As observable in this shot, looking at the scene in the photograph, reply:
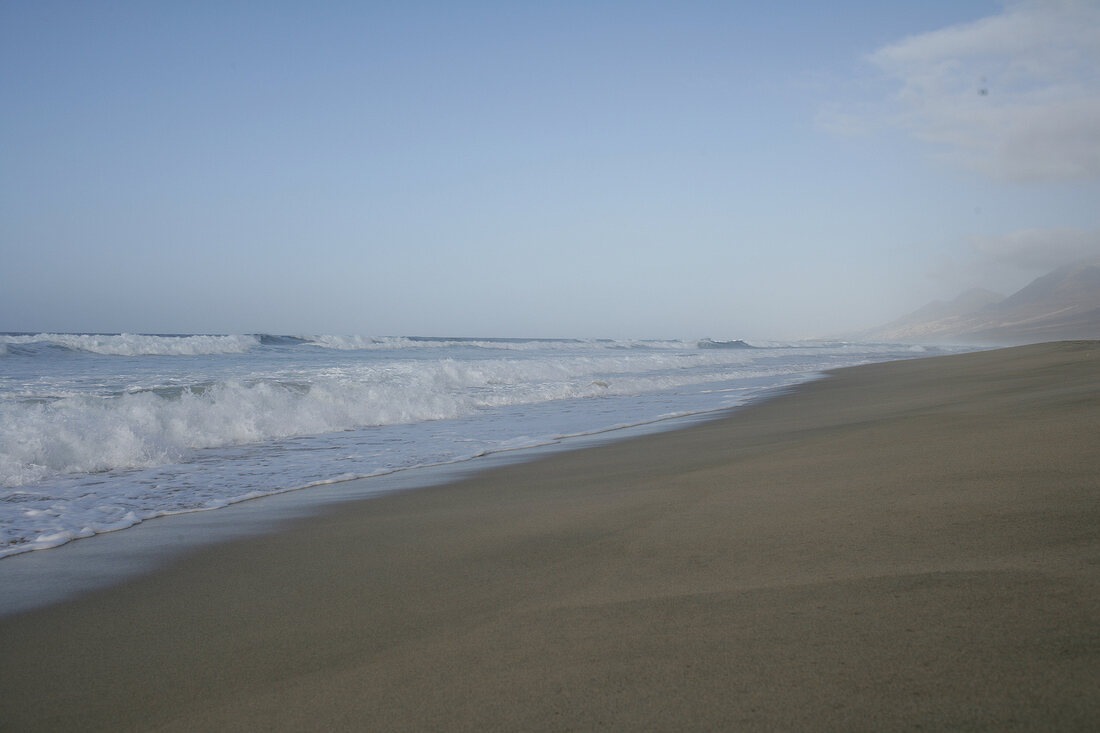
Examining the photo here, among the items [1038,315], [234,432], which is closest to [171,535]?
[234,432]

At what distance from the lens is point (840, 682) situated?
1.50 meters

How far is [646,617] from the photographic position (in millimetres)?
2027

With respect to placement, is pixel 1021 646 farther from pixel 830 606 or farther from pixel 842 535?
pixel 842 535

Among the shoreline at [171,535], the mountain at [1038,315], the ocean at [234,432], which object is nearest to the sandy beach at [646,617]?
the shoreline at [171,535]

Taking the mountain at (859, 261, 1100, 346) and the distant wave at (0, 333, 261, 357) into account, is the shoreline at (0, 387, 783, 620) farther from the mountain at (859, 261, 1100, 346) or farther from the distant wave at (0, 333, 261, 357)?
the mountain at (859, 261, 1100, 346)

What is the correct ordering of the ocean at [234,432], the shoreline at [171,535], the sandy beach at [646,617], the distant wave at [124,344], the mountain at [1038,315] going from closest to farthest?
the sandy beach at [646,617] → the shoreline at [171,535] → the ocean at [234,432] → the distant wave at [124,344] → the mountain at [1038,315]

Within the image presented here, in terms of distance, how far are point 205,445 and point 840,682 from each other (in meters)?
7.90

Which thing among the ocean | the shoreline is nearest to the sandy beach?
the shoreline

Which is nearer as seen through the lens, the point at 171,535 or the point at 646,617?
the point at 646,617

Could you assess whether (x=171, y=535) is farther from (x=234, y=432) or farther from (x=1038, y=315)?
(x=1038, y=315)

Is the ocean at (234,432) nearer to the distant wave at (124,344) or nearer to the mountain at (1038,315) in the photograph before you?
the distant wave at (124,344)

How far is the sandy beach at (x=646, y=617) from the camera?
1497 millimetres

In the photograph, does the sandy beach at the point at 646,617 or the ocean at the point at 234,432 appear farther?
the ocean at the point at 234,432

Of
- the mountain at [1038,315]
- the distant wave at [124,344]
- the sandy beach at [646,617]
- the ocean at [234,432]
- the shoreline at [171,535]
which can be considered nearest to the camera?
the sandy beach at [646,617]
